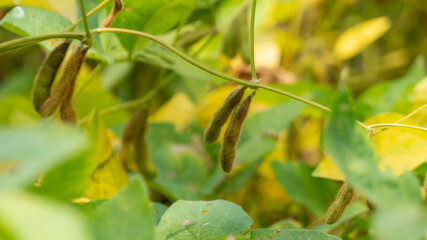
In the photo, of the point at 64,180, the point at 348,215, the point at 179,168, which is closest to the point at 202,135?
the point at 179,168

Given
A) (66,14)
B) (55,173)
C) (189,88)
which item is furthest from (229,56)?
(55,173)

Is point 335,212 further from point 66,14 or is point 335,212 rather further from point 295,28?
point 295,28

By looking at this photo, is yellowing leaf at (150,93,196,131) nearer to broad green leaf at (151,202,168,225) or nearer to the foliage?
the foliage

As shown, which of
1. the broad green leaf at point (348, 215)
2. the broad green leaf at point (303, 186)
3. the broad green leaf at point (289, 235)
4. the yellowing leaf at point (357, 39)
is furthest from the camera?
the yellowing leaf at point (357, 39)

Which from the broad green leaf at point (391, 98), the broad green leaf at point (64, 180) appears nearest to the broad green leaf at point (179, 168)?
the broad green leaf at point (391, 98)

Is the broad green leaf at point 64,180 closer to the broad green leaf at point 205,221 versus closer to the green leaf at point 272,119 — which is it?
the broad green leaf at point 205,221

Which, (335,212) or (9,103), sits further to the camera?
(9,103)
